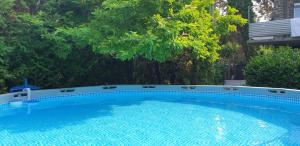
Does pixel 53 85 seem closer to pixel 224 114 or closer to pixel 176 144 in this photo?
pixel 224 114

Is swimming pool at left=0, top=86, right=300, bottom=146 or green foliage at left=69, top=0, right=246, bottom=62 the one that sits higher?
green foliage at left=69, top=0, right=246, bottom=62

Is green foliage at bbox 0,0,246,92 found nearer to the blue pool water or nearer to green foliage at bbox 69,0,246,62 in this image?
green foliage at bbox 69,0,246,62

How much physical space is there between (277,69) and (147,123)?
23.9ft

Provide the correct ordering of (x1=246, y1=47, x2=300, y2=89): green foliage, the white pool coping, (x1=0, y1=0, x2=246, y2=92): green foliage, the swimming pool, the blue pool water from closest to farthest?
the blue pool water → the swimming pool → (x1=0, y1=0, x2=246, y2=92): green foliage → the white pool coping → (x1=246, y1=47, x2=300, y2=89): green foliage

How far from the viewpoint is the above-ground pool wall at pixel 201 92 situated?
13297 mm

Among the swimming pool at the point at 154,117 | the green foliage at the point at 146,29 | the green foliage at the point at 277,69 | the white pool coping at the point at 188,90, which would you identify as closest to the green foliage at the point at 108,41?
the green foliage at the point at 146,29

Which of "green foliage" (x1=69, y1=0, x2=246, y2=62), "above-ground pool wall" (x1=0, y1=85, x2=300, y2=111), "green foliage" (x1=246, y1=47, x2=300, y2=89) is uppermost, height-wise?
"green foliage" (x1=69, y1=0, x2=246, y2=62)

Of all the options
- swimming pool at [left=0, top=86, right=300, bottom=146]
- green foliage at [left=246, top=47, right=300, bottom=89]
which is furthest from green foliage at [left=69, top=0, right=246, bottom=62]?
green foliage at [left=246, top=47, right=300, bottom=89]

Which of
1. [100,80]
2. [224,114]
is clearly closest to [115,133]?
[224,114]

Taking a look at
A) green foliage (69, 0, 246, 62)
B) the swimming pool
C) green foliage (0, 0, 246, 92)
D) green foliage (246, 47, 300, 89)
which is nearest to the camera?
the swimming pool

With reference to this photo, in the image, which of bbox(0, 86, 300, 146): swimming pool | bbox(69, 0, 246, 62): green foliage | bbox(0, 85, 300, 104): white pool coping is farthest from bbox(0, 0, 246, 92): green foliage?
bbox(0, 86, 300, 146): swimming pool

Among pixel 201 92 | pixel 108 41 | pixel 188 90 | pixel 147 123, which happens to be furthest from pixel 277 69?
pixel 108 41

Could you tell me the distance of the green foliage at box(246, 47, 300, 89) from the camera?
1370 cm

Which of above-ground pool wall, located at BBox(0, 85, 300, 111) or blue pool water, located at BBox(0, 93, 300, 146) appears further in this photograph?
above-ground pool wall, located at BBox(0, 85, 300, 111)
